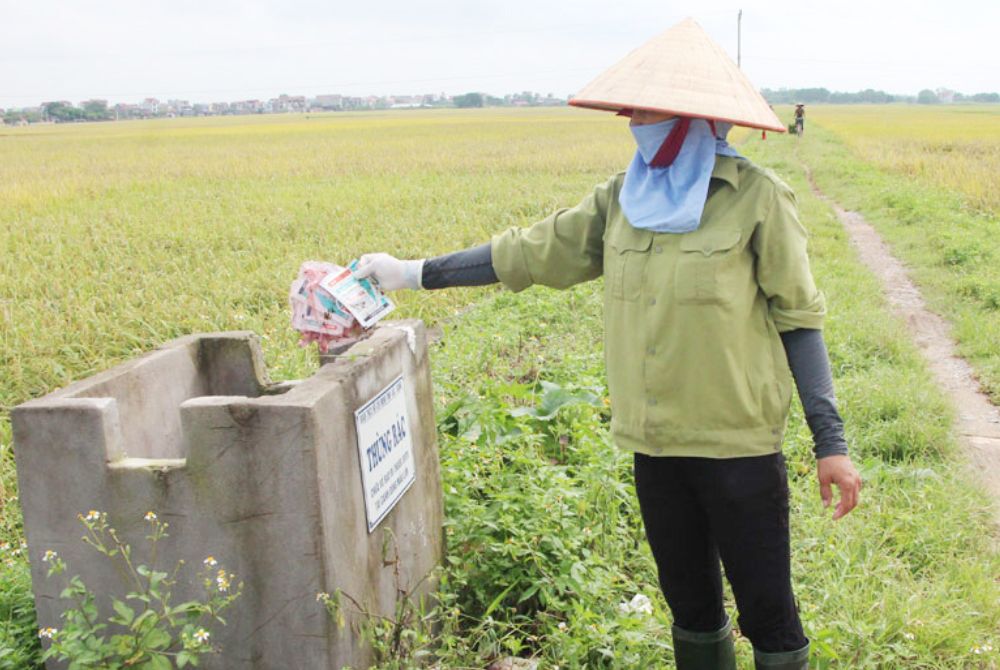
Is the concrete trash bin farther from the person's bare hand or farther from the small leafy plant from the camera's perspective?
the person's bare hand

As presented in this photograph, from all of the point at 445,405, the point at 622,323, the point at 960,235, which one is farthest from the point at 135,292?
the point at 960,235

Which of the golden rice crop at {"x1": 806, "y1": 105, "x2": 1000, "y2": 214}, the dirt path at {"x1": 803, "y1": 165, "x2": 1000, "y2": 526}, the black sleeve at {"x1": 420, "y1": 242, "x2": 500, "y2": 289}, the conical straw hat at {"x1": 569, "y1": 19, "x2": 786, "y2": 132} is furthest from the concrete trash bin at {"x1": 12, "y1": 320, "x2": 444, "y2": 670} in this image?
the golden rice crop at {"x1": 806, "y1": 105, "x2": 1000, "y2": 214}

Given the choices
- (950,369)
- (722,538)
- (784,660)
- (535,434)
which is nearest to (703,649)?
(784,660)

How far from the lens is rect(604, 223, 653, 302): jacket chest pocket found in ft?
6.68

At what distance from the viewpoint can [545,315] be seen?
641cm

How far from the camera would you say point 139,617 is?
2.11 meters

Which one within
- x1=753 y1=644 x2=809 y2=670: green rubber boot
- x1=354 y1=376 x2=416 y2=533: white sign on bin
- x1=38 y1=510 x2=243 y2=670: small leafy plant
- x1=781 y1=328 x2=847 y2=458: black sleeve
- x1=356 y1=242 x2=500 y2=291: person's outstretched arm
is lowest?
x1=753 y1=644 x2=809 y2=670: green rubber boot

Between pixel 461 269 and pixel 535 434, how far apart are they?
152 centimetres

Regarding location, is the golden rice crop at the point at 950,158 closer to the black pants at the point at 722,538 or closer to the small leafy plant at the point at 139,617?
the black pants at the point at 722,538

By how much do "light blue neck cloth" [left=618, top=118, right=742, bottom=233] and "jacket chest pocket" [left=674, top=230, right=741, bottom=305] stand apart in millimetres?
46

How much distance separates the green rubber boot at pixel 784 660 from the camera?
2.16m

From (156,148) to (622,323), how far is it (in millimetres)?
33418

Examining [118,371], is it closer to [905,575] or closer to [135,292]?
[905,575]

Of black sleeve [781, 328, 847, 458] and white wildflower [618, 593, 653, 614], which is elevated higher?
black sleeve [781, 328, 847, 458]
